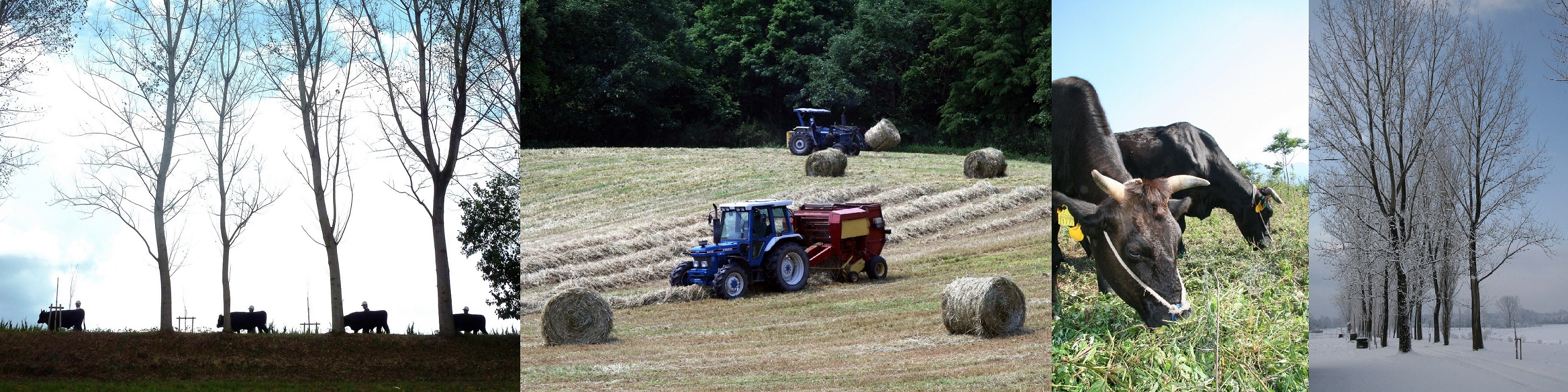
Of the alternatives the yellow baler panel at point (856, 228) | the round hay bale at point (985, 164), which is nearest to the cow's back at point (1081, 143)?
the round hay bale at point (985, 164)

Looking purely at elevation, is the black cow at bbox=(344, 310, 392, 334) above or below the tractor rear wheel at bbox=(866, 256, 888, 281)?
below

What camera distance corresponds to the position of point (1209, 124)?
654cm

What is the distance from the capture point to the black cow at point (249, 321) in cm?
905

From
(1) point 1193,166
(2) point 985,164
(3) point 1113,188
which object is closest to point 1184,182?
(1) point 1193,166

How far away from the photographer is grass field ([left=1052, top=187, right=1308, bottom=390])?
254 inches

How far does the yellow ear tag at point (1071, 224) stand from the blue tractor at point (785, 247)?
1674 millimetres

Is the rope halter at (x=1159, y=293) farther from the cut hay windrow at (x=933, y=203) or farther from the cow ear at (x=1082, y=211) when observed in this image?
the cut hay windrow at (x=933, y=203)

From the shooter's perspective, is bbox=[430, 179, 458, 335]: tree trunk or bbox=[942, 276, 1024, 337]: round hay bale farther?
bbox=[430, 179, 458, 335]: tree trunk

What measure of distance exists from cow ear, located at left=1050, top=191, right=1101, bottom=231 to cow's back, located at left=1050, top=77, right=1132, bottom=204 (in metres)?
0.02

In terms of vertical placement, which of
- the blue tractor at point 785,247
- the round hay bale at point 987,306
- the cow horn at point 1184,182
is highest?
the cow horn at point 1184,182

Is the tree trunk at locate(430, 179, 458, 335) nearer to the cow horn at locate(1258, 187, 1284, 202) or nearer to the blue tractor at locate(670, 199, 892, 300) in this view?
the blue tractor at locate(670, 199, 892, 300)

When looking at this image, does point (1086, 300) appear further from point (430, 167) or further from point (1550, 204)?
point (430, 167)

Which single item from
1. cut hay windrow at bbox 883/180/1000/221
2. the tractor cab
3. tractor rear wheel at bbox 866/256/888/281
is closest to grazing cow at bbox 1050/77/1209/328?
cut hay windrow at bbox 883/180/1000/221

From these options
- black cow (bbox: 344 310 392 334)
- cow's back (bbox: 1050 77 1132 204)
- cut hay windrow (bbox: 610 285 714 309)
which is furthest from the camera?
black cow (bbox: 344 310 392 334)
